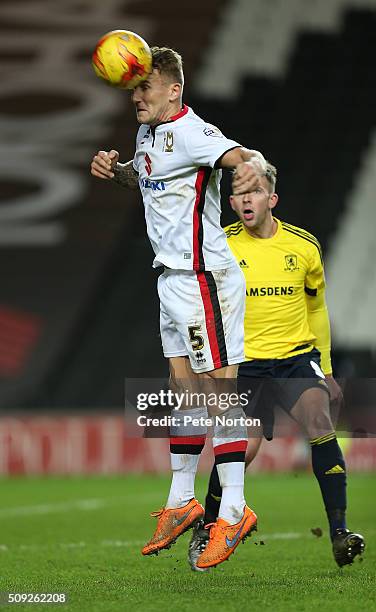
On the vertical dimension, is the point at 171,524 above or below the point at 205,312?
below

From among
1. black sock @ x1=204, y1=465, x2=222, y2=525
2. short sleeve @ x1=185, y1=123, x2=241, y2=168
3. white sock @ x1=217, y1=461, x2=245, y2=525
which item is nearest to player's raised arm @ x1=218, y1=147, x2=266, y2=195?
short sleeve @ x1=185, y1=123, x2=241, y2=168

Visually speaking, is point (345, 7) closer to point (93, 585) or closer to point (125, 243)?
point (125, 243)

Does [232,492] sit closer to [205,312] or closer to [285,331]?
[205,312]

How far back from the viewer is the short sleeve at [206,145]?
4910 millimetres

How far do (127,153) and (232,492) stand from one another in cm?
1325

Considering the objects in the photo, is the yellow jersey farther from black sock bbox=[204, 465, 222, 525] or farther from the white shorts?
the white shorts

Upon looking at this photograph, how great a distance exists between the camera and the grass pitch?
15.4ft

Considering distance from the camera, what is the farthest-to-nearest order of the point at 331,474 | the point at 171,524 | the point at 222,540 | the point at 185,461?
the point at 331,474 → the point at 185,461 → the point at 171,524 → the point at 222,540

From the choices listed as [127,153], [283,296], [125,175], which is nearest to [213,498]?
[283,296]

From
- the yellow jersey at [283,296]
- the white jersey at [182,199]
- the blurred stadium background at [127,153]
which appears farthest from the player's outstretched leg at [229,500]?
the blurred stadium background at [127,153]

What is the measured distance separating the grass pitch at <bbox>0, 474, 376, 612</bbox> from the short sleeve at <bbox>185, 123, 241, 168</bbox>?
5.50ft

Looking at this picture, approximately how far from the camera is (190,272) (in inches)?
205

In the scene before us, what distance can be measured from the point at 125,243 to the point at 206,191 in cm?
1336

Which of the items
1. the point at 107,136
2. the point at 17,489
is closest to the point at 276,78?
the point at 107,136
